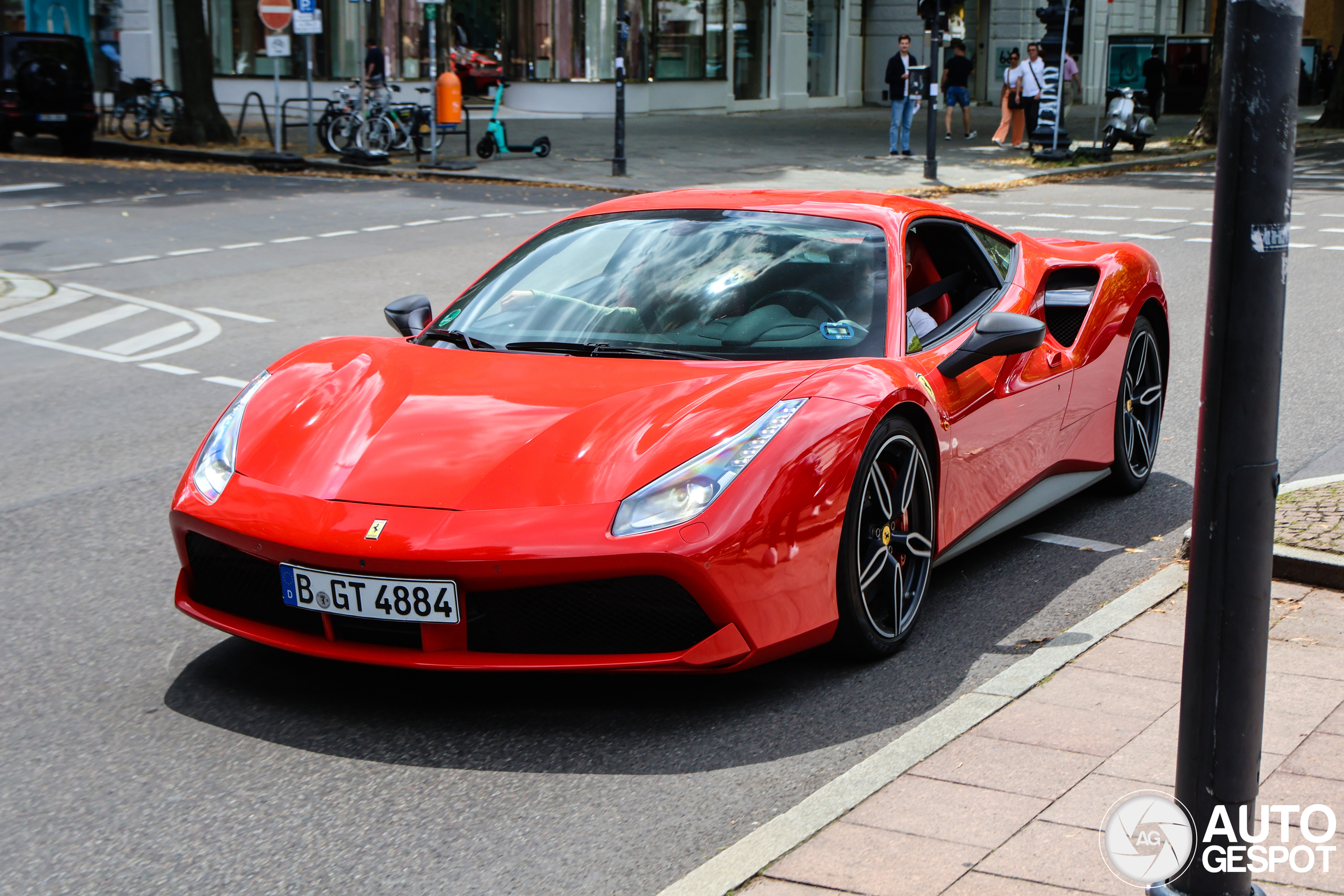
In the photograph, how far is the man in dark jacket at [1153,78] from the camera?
35.8 m

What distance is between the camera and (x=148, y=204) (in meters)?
18.3

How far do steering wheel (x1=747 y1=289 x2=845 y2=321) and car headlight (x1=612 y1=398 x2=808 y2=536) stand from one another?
34.9 inches

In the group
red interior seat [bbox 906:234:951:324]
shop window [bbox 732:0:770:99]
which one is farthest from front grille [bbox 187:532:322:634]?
shop window [bbox 732:0:770:99]

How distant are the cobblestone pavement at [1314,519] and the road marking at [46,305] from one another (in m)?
9.15

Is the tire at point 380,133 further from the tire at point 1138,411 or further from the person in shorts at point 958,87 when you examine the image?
the tire at point 1138,411

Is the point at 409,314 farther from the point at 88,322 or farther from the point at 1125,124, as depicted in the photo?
the point at 1125,124

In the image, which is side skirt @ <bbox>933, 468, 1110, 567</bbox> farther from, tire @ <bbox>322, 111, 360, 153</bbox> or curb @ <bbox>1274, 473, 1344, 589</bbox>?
tire @ <bbox>322, 111, 360, 153</bbox>

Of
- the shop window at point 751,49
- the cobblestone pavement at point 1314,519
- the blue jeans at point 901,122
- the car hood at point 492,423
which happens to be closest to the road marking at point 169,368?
Result: the car hood at point 492,423

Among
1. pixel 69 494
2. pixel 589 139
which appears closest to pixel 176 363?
pixel 69 494

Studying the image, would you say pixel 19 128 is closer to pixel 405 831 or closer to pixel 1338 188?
pixel 1338 188

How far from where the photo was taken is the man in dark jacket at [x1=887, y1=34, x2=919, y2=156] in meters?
25.4

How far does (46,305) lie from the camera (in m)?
11.8

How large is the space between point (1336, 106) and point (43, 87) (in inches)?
1138

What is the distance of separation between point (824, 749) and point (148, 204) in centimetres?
1650
